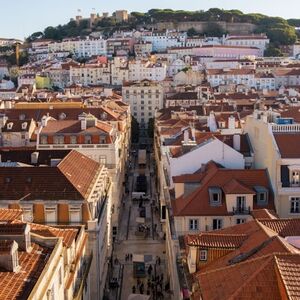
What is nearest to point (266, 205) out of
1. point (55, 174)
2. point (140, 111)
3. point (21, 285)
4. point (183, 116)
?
point (55, 174)

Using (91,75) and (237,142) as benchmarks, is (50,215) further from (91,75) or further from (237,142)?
(91,75)

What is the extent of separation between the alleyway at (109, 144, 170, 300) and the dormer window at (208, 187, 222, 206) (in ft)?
31.0

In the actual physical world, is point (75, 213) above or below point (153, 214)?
above

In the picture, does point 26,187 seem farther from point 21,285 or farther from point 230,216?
point 21,285

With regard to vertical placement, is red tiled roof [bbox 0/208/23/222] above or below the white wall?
above

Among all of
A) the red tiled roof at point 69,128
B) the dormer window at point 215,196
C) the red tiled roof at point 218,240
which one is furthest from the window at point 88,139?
the red tiled roof at point 218,240

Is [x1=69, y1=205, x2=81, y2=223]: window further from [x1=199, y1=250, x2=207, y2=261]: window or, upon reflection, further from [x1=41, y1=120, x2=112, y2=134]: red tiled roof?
[x1=41, y1=120, x2=112, y2=134]: red tiled roof

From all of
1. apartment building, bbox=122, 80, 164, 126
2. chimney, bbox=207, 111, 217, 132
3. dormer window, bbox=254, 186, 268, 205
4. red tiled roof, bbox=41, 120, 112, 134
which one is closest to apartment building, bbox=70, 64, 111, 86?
apartment building, bbox=122, 80, 164, 126

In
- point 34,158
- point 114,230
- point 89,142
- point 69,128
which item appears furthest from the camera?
point 69,128

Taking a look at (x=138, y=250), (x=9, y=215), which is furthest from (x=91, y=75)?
(x=9, y=215)

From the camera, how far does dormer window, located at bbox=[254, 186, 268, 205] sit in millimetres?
36938

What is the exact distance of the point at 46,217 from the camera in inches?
1465

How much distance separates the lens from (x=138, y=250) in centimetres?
5397

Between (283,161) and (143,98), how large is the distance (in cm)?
10091
